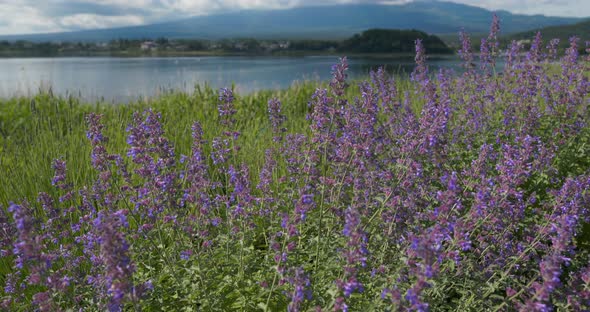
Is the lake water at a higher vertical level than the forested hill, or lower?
lower

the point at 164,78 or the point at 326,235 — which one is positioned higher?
the point at 164,78

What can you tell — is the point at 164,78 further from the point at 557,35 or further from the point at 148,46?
the point at 148,46

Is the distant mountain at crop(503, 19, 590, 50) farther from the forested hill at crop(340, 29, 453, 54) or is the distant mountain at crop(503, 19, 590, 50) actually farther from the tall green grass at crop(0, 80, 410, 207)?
the forested hill at crop(340, 29, 453, 54)

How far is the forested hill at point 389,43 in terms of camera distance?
128 feet

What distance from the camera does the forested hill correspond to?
39.0 meters

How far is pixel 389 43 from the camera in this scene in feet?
137

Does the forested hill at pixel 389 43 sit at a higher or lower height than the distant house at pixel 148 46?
lower

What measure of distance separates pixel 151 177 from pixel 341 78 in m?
1.65

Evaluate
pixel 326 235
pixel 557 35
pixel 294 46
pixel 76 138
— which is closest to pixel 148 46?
pixel 294 46

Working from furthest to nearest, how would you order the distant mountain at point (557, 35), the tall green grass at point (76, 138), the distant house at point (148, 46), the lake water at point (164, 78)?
the distant house at point (148, 46)
the lake water at point (164, 78)
the distant mountain at point (557, 35)
the tall green grass at point (76, 138)

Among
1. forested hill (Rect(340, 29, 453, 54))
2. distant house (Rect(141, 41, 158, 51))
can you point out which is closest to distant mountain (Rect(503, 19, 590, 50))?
forested hill (Rect(340, 29, 453, 54))

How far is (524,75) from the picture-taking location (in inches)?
276

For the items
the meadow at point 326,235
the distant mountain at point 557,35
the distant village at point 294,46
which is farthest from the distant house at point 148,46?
the meadow at point 326,235

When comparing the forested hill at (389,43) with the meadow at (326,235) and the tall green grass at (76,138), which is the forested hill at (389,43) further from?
the meadow at (326,235)
